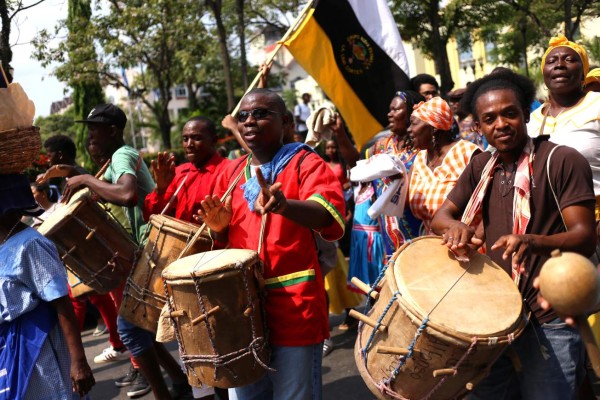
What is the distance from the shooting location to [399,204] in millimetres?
4820

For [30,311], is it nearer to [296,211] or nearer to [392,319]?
[296,211]

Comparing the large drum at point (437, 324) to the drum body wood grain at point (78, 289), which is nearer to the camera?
the large drum at point (437, 324)

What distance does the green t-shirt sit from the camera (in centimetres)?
493

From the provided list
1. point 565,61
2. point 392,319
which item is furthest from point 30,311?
point 565,61

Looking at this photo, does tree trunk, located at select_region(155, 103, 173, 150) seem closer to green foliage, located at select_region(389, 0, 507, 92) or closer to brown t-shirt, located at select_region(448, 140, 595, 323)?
green foliage, located at select_region(389, 0, 507, 92)

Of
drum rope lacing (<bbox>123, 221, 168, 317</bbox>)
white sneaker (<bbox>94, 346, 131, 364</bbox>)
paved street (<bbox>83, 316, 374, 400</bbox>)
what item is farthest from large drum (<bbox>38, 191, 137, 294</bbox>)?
white sneaker (<bbox>94, 346, 131, 364</bbox>)

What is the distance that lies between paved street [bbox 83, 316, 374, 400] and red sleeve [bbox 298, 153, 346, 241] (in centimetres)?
236

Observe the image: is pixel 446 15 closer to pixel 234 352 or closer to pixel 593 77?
pixel 593 77

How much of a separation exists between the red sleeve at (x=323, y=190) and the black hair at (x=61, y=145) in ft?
11.4

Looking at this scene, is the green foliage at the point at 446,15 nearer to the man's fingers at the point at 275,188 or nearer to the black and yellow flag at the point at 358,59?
the black and yellow flag at the point at 358,59

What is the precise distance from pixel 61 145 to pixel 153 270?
92.3 inches

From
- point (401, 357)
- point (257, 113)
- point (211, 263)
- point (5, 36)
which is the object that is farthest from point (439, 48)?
point (401, 357)

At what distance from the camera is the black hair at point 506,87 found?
10.0ft

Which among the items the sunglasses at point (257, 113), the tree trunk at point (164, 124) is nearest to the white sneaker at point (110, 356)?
the sunglasses at point (257, 113)
